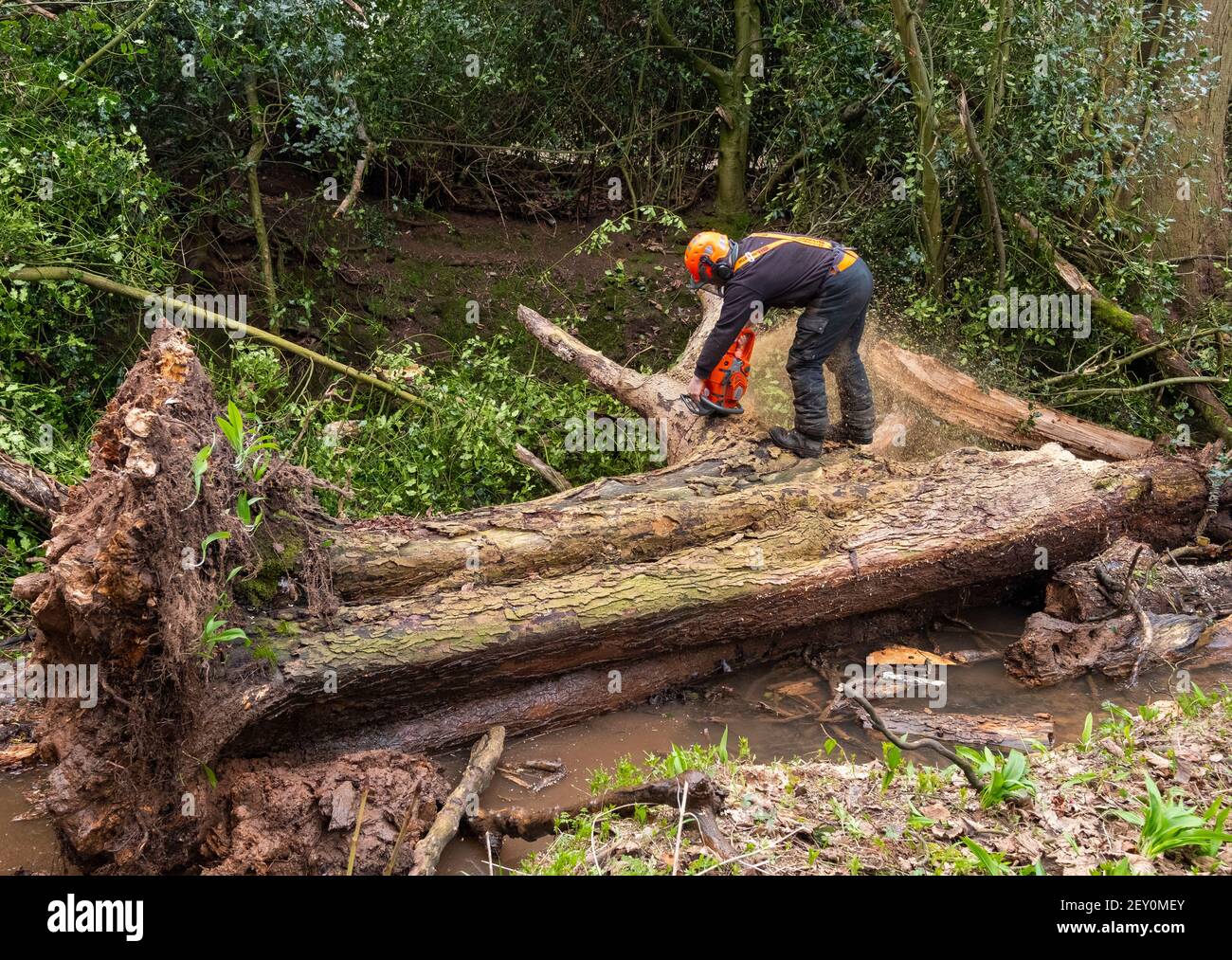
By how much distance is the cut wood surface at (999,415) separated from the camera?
656 cm

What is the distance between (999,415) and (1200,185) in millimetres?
2734

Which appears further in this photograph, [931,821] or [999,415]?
[999,415]

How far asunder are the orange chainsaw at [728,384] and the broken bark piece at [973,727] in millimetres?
2232

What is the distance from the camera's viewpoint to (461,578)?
4625 millimetres

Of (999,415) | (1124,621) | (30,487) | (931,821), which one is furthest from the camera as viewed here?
(999,415)

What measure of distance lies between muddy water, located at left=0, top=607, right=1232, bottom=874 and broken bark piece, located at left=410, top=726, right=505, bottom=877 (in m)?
0.10

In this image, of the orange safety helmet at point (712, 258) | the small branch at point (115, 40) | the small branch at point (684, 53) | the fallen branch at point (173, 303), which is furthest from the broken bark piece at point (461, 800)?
the small branch at point (684, 53)

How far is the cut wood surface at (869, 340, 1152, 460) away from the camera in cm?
656

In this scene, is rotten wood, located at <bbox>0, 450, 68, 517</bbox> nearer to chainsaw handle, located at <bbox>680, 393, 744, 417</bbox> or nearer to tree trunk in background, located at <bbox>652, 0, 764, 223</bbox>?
chainsaw handle, located at <bbox>680, 393, 744, 417</bbox>

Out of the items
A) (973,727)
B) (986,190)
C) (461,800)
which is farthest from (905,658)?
(986,190)

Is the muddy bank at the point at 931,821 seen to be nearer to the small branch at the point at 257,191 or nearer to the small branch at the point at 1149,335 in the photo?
the small branch at the point at 1149,335

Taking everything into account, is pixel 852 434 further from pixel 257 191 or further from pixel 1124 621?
pixel 257 191

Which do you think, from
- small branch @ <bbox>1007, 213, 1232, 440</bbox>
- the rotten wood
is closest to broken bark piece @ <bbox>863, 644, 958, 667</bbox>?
small branch @ <bbox>1007, 213, 1232, 440</bbox>
